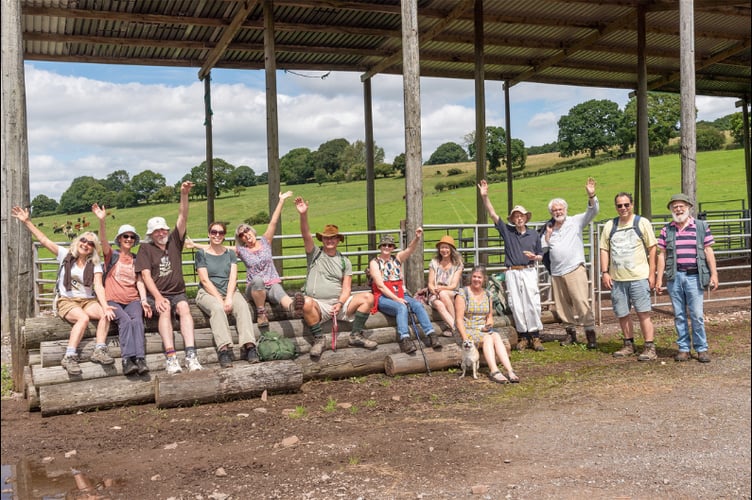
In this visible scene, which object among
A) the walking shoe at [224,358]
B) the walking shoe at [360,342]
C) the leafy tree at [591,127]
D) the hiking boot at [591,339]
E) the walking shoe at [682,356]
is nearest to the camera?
the walking shoe at [224,358]

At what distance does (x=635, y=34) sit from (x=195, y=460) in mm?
16135

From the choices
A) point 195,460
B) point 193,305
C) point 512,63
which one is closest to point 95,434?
point 195,460

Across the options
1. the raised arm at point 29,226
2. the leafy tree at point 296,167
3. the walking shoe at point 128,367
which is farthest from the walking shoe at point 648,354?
the leafy tree at point 296,167

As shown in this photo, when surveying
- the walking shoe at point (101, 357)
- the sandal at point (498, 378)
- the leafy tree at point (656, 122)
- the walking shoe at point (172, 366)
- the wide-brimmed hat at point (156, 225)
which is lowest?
the sandal at point (498, 378)

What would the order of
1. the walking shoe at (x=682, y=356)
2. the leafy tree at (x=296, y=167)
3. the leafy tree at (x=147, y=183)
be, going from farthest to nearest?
the leafy tree at (x=296, y=167), the leafy tree at (x=147, y=183), the walking shoe at (x=682, y=356)

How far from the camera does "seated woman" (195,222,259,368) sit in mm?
7125

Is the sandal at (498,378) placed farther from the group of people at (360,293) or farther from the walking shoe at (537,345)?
the walking shoe at (537,345)

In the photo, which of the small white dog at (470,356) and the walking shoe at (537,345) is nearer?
the small white dog at (470,356)

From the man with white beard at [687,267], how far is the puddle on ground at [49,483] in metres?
6.50

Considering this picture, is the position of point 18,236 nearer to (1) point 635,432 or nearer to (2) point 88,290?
(2) point 88,290

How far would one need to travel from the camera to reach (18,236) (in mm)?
7605

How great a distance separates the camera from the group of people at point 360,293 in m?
6.90

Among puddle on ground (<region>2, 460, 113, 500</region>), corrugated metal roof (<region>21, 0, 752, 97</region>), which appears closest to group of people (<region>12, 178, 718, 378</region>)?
puddle on ground (<region>2, 460, 113, 500</region>)

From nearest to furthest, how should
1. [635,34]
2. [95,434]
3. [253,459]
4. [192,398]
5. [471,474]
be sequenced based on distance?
1. [471,474]
2. [253,459]
3. [95,434]
4. [192,398]
5. [635,34]
